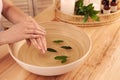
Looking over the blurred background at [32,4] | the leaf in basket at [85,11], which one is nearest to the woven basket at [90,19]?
the leaf in basket at [85,11]

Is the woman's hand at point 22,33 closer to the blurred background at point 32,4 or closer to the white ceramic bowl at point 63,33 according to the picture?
the white ceramic bowl at point 63,33

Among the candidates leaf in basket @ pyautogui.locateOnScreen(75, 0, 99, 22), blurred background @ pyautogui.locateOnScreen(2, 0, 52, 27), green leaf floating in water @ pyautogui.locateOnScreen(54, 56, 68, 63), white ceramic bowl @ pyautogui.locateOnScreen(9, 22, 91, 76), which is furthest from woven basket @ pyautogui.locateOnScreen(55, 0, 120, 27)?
blurred background @ pyautogui.locateOnScreen(2, 0, 52, 27)

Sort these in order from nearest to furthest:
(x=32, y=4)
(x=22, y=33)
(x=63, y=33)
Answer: (x=22, y=33) < (x=63, y=33) < (x=32, y=4)

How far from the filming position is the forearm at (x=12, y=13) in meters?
1.13

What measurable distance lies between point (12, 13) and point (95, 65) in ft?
1.71

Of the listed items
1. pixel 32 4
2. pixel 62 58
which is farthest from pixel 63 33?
pixel 32 4

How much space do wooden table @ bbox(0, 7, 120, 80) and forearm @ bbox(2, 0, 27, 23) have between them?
0.17m

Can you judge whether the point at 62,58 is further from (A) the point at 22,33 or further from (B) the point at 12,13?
(B) the point at 12,13

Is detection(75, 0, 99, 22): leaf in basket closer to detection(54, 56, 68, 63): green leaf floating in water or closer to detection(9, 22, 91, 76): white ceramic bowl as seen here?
detection(9, 22, 91, 76): white ceramic bowl

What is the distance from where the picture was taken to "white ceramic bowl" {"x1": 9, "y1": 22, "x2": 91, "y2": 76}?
0.82 m

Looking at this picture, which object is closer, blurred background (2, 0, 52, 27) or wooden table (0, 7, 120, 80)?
wooden table (0, 7, 120, 80)

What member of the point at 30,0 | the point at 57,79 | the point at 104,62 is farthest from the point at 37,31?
the point at 30,0

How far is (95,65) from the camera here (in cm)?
97

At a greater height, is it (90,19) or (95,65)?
(90,19)
